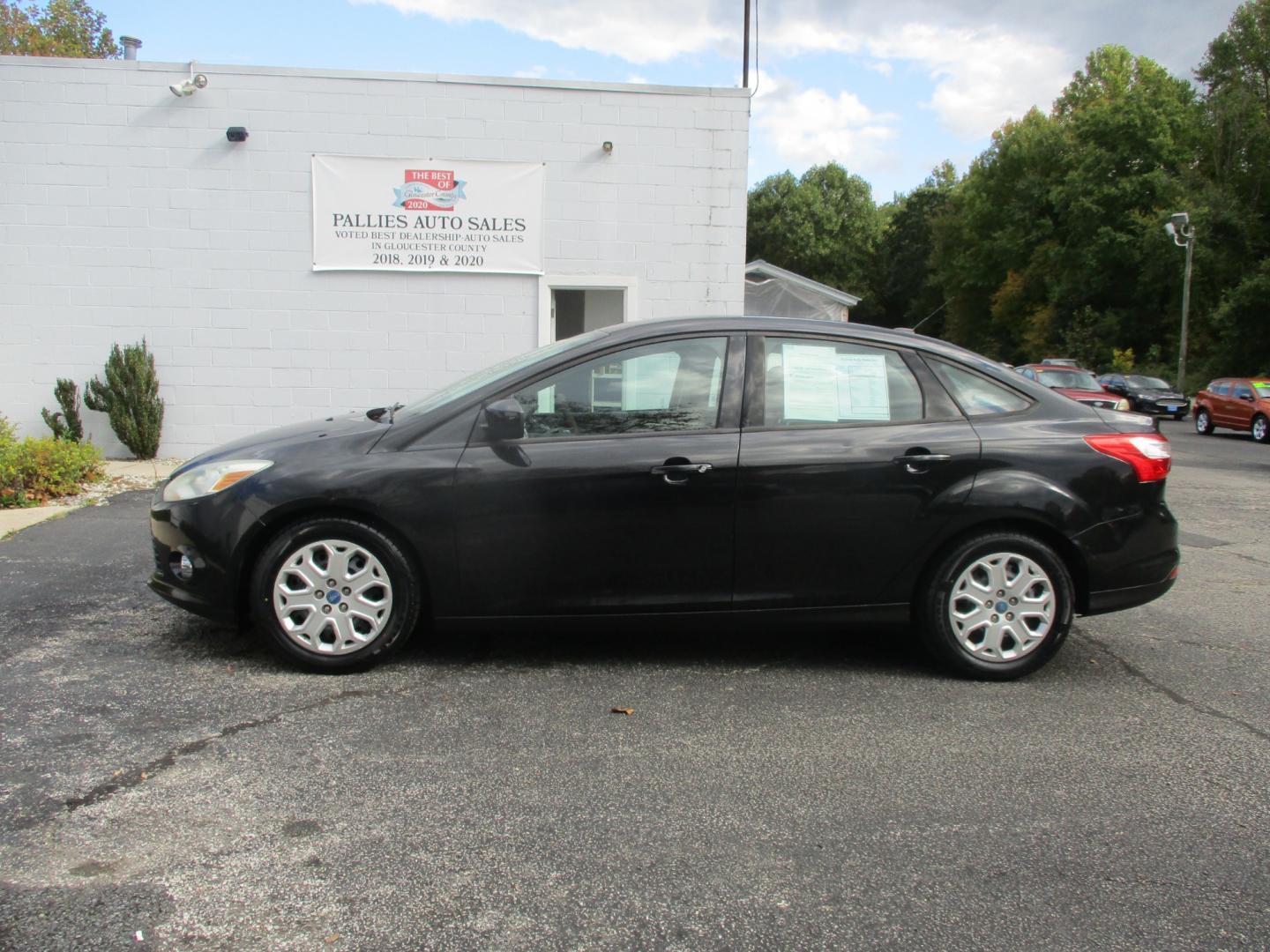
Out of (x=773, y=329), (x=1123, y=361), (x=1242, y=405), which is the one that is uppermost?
(x=1123, y=361)

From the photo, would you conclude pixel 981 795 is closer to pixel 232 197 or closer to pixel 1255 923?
pixel 1255 923

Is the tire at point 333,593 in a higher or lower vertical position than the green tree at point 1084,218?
lower

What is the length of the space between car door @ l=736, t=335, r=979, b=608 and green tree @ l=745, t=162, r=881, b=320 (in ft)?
237

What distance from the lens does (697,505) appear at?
441 centimetres

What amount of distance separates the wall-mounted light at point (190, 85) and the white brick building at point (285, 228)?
85 mm

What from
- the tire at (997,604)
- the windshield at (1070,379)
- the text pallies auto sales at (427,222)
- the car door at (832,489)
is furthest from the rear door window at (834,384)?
the windshield at (1070,379)

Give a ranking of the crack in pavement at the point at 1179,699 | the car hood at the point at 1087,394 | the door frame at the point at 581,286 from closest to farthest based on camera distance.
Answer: the crack in pavement at the point at 1179,699 → the door frame at the point at 581,286 → the car hood at the point at 1087,394

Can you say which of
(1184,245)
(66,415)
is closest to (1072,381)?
(1184,245)

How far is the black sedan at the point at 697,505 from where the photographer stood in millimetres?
4375

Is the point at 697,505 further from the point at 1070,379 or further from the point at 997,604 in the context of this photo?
the point at 1070,379

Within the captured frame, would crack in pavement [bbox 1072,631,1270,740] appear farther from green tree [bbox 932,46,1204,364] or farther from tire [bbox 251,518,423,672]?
green tree [bbox 932,46,1204,364]

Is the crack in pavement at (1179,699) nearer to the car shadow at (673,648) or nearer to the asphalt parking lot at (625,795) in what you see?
the asphalt parking lot at (625,795)

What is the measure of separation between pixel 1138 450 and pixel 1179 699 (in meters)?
1.11

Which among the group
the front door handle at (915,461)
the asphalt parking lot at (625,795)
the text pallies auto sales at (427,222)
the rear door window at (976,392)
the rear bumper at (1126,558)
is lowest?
the asphalt parking lot at (625,795)
